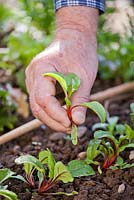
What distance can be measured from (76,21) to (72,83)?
0.25m

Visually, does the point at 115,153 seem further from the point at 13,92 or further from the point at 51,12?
the point at 51,12

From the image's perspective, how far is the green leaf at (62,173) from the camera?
3.82ft

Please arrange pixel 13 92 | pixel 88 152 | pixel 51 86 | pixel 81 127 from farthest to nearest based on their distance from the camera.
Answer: pixel 13 92 → pixel 81 127 → pixel 88 152 → pixel 51 86

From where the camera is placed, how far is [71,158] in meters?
1.41

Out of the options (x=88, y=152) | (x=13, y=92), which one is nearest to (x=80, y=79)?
(x=88, y=152)

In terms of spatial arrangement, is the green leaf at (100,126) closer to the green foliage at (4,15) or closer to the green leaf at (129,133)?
the green leaf at (129,133)

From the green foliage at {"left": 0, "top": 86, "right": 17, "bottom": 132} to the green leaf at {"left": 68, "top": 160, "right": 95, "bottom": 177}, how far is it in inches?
17.5

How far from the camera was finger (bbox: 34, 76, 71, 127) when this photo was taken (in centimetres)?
117

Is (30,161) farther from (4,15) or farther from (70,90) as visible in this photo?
(4,15)

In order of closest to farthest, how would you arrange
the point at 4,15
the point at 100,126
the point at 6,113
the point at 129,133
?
the point at 129,133 < the point at 100,126 < the point at 6,113 < the point at 4,15

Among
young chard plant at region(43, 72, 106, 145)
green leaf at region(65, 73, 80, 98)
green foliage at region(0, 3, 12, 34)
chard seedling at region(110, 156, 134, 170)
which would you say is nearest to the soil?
chard seedling at region(110, 156, 134, 170)

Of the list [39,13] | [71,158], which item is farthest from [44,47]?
[71,158]

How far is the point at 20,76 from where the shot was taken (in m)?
1.89

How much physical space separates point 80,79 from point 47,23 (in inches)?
27.2
